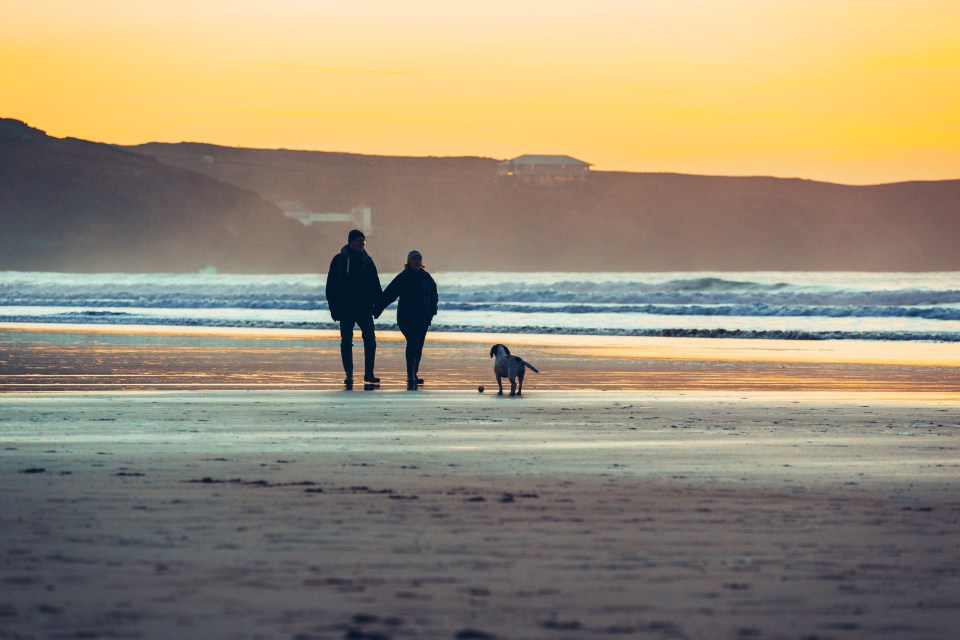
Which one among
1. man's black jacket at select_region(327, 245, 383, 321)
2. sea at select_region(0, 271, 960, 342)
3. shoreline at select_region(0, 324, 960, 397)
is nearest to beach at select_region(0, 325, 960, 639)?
shoreline at select_region(0, 324, 960, 397)

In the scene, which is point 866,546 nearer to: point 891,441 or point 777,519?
point 777,519

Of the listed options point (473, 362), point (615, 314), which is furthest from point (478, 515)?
point (615, 314)

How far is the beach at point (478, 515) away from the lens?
14.4ft

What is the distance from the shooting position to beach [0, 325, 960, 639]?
4379 millimetres

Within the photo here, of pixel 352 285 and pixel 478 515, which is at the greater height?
pixel 352 285

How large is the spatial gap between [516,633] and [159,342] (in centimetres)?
2102

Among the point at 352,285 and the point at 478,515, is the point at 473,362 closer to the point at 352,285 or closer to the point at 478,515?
the point at 352,285

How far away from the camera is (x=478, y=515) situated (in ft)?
20.4

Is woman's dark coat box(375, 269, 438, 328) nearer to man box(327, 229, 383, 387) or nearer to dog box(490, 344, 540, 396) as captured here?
man box(327, 229, 383, 387)

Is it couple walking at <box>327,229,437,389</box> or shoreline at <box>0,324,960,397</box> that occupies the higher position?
couple walking at <box>327,229,437,389</box>

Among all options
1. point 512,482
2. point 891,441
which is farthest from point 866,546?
point 891,441

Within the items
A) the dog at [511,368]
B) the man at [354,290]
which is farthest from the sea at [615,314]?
the dog at [511,368]

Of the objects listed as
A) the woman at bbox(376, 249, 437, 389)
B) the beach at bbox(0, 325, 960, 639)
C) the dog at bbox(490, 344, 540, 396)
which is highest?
the woman at bbox(376, 249, 437, 389)

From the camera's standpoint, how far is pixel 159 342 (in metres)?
24.4
